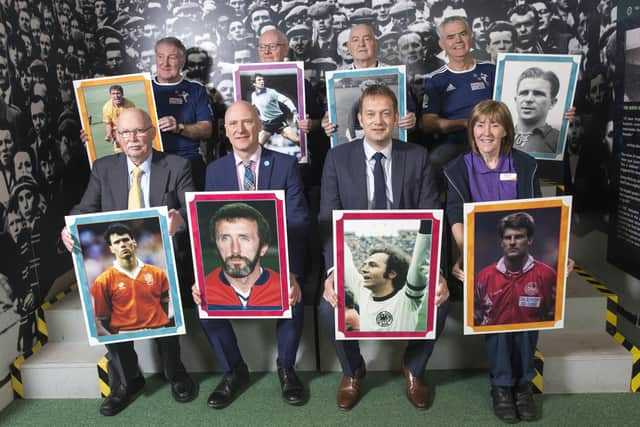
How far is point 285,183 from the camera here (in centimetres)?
241

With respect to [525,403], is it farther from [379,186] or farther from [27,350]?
[27,350]

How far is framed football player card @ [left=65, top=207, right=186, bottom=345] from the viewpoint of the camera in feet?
7.09

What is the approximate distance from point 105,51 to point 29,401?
2.61 metres

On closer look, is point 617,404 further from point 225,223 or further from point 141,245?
point 141,245

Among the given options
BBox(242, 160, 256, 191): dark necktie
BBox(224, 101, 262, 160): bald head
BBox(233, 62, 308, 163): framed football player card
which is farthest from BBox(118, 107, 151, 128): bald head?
BBox(233, 62, 308, 163): framed football player card

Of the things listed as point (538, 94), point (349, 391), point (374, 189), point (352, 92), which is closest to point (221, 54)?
point (352, 92)

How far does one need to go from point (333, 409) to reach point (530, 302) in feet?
3.27

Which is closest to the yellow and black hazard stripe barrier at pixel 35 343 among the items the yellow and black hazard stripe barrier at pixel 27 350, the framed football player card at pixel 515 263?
the yellow and black hazard stripe barrier at pixel 27 350

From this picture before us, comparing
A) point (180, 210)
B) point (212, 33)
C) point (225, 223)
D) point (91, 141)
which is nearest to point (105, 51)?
point (212, 33)

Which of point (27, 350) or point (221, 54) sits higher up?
point (221, 54)

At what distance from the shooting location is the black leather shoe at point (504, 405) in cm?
216

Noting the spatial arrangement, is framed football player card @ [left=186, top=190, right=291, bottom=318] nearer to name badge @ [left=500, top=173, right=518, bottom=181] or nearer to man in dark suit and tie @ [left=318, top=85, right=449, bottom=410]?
man in dark suit and tie @ [left=318, top=85, right=449, bottom=410]

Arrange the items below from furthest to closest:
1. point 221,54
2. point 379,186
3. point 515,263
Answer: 1. point 221,54
2. point 379,186
3. point 515,263

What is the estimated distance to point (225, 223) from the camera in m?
2.16
